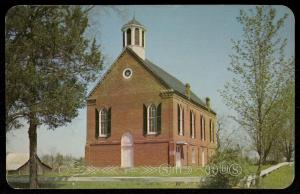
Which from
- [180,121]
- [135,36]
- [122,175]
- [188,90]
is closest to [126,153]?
[122,175]

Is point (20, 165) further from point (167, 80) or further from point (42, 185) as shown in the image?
point (167, 80)

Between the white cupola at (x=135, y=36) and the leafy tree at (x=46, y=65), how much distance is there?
479 millimetres

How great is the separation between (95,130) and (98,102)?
1.39ft

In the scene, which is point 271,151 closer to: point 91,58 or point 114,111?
point 114,111

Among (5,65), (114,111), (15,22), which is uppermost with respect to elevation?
(15,22)

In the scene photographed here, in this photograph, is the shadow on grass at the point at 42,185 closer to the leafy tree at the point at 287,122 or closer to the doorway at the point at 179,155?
the doorway at the point at 179,155

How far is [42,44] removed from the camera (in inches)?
342

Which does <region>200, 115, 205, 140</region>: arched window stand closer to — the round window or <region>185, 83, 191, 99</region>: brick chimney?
<region>185, 83, 191, 99</region>: brick chimney

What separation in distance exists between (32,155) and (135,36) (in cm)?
235

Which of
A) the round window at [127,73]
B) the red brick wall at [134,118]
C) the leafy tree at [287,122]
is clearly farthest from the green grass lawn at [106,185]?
the round window at [127,73]

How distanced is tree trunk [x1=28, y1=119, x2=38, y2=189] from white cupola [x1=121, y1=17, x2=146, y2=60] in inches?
72.8

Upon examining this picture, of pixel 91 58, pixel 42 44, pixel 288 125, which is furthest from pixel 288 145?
pixel 42 44

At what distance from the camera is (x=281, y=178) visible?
27.3 ft

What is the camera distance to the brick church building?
8.64 metres
